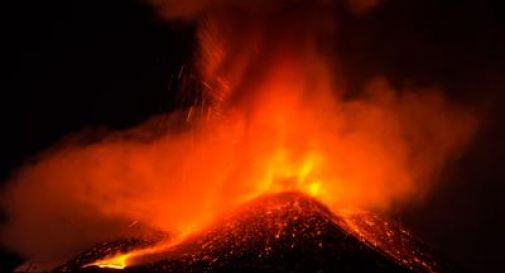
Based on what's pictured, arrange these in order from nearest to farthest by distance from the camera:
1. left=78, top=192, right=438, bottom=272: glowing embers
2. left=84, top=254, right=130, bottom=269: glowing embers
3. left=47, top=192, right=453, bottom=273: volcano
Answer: left=47, top=192, right=453, bottom=273: volcano < left=78, top=192, right=438, bottom=272: glowing embers < left=84, top=254, right=130, bottom=269: glowing embers

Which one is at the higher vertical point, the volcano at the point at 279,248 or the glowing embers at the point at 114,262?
the glowing embers at the point at 114,262

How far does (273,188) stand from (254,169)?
195cm

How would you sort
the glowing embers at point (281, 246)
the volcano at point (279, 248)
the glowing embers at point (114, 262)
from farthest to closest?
the glowing embers at point (114, 262) < the glowing embers at point (281, 246) < the volcano at point (279, 248)

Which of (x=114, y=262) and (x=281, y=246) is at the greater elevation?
(x=114, y=262)

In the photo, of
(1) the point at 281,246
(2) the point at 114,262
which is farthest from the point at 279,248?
(2) the point at 114,262

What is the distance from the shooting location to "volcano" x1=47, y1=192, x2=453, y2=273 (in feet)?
83.7

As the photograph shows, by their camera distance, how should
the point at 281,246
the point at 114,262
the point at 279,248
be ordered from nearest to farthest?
1. the point at 279,248
2. the point at 281,246
3. the point at 114,262

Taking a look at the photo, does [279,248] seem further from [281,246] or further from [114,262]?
[114,262]

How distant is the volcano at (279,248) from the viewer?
83.7 feet

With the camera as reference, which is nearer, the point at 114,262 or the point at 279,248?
the point at 279,248

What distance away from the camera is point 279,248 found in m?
27.0

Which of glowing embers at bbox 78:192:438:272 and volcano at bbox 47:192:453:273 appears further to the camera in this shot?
glowing embers at bbox 78:192:438:272

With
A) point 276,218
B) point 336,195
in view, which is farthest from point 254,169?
point 276,218

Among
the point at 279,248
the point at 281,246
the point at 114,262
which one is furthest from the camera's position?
the point at 114,262
